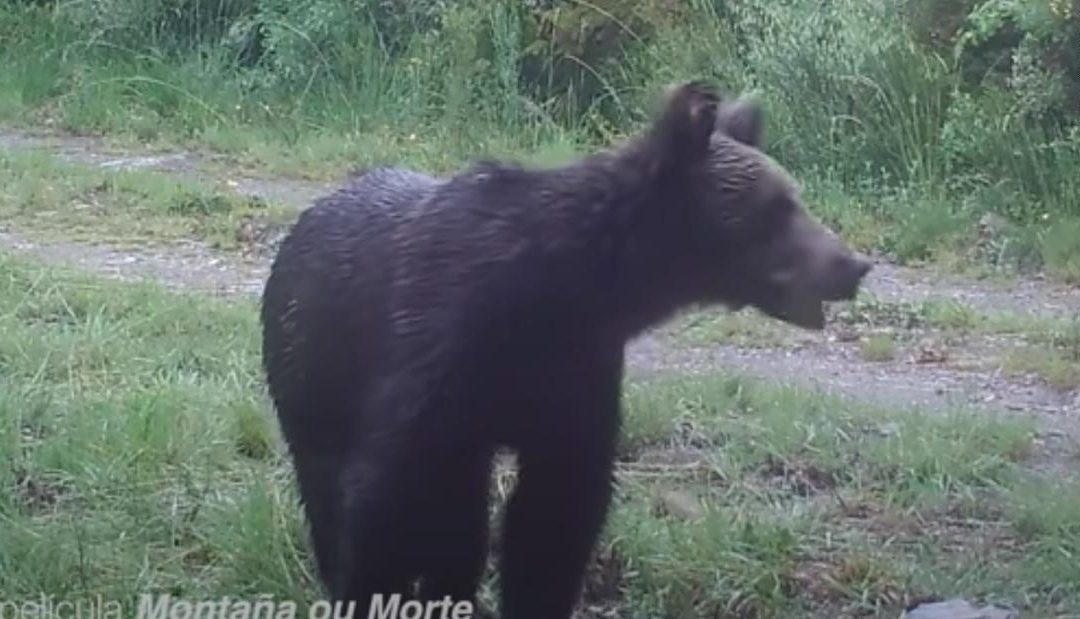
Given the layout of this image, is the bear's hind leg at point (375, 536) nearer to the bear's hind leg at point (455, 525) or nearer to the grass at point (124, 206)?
the bear's hind leg at point (455, 525)

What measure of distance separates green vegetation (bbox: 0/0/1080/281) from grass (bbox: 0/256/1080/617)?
3067 mm

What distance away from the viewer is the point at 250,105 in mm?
12133

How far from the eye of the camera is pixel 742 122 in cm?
460

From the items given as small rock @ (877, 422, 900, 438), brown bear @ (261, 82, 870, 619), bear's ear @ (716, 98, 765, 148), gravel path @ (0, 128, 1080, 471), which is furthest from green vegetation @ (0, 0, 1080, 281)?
brown bear @ (261, 82, 870, 619)

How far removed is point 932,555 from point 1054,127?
497 centimetres

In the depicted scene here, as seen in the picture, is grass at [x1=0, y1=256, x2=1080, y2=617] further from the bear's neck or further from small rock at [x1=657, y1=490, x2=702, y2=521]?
the bear's neck

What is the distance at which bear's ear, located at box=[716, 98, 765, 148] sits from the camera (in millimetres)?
4559

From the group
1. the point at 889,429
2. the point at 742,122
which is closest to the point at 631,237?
the point at 742,122

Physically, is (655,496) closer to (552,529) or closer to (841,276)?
(552,529)

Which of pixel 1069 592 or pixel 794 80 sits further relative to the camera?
pixel 794 80

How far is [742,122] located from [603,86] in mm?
6859

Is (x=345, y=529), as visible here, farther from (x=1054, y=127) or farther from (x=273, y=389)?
(x=1054, y=127)

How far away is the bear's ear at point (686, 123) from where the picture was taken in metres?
4.35

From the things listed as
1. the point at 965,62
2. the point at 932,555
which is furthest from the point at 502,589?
the point at 965,62
